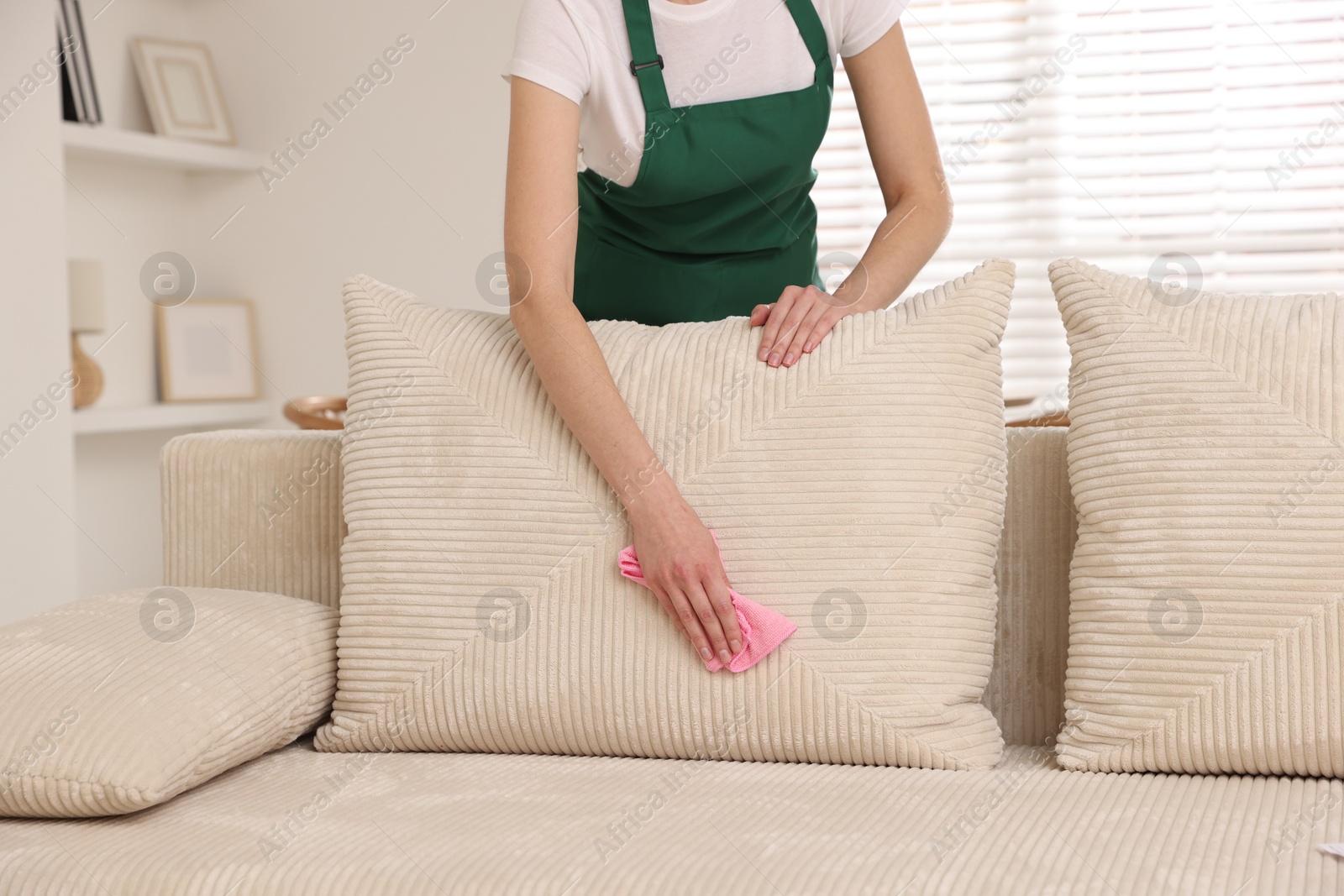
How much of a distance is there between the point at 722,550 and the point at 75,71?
2527mm

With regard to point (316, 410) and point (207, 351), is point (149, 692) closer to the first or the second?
point (316, 410)

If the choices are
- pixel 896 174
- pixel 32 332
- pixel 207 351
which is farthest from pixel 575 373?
pixel 207 351

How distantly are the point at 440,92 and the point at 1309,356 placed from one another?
2.65 m

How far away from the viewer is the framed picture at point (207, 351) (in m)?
3.24

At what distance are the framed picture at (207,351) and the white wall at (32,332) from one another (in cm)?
59

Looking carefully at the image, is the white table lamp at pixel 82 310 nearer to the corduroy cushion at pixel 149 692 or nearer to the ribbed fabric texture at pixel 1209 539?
the corduroy cushion at pixel 149 692

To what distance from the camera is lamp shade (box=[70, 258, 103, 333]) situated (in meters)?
2.78

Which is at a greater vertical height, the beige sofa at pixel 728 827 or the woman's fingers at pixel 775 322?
the woman's fingers at pixel 775 322

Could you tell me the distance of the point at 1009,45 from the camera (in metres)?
3.13

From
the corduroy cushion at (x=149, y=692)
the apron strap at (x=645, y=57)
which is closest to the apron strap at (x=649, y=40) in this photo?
the apron strap at (x=645, y=57)

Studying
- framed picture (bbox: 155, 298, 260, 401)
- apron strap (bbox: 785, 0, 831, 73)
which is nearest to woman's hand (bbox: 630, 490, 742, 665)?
apron strap (bbox: 785, 0, 831, 73)

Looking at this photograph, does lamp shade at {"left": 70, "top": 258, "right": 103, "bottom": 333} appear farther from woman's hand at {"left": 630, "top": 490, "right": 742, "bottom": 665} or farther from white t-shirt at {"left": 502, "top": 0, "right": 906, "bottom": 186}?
woman's hand at {"left": 630, "top": 490, "right": 742, "bottom": 665}

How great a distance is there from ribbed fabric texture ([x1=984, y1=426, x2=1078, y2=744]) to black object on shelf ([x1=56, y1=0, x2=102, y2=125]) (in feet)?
8.39

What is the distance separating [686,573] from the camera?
3.42ft
